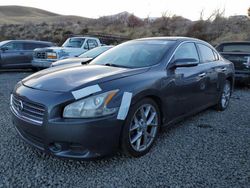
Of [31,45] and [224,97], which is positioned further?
[31,45]

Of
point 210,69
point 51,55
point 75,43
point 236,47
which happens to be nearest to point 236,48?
point 236,47

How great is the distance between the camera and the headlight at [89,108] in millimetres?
2713

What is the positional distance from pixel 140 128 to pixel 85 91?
2.96ft

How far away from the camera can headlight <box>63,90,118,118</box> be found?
2713mm

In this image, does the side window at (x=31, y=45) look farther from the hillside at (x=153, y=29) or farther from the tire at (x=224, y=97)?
the hillside at (x=153, y=29)

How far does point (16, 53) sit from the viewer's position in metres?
11.3

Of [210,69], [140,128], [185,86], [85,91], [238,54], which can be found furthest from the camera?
[238,54]

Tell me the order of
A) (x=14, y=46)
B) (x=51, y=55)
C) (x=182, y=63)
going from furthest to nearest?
(x=14, y=46), (x=51, y=55), (x=182, y=63)

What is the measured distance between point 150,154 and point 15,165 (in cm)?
163

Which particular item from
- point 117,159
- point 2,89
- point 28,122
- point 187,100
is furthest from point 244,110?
point 2,89

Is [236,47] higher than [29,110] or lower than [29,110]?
higher

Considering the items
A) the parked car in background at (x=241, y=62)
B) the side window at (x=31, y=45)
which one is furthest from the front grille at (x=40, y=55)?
the parked car in background at (x=241, y=62)

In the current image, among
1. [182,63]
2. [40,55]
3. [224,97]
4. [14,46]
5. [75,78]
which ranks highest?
[182,63]

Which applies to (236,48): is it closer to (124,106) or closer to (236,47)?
(236,47)
